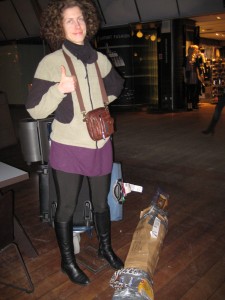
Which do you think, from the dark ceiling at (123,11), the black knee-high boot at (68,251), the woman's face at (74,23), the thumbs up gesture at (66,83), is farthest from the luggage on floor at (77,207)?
the dark ceiling at (123,11)

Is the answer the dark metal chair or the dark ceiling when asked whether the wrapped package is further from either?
the dark ceiling

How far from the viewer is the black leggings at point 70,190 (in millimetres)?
1800

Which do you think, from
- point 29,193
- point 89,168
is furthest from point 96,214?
point 29,193

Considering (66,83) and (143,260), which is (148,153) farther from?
(66,83)

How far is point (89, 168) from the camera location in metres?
1.80

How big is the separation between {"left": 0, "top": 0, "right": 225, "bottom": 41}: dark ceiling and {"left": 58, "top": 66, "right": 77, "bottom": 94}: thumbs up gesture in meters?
6.35

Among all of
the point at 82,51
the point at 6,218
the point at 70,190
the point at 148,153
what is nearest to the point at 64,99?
the point at 82,51

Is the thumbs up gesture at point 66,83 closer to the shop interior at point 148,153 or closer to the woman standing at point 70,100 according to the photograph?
the woman standing at point 70,100

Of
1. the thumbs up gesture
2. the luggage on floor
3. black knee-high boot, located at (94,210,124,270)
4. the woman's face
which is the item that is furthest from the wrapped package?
the woman's face

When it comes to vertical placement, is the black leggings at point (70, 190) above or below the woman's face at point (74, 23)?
below

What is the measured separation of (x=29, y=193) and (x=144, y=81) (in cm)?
777

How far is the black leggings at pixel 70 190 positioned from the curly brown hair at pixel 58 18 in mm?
769

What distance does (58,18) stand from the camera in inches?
65.7

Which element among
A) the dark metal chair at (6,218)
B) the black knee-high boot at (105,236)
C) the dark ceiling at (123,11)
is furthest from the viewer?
the dark ceiling at (123,11)
